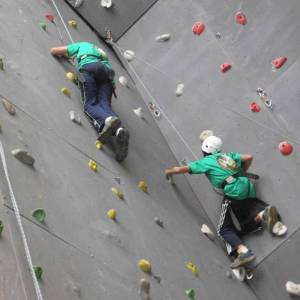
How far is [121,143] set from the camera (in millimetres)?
3861

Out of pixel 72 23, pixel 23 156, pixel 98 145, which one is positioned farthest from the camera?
pixel 72 23

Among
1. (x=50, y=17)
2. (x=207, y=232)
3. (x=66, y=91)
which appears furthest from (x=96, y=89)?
(x=207, y=232)

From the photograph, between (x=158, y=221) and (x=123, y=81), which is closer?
(x=158, y=221)

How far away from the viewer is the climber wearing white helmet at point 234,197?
411cm

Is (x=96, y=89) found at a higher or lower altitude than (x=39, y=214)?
higher

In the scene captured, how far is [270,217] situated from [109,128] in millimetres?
1248

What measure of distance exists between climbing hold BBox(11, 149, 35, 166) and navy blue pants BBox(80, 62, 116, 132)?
92 cm

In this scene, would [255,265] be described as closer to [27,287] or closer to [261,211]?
[261,211]

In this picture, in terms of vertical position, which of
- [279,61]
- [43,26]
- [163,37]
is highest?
[279,61]

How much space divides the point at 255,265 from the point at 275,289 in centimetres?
21

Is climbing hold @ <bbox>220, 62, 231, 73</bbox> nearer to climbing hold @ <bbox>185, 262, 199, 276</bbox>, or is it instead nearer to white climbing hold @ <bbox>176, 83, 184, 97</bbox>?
white climbing hold @ <bbox>176, 83, 184, 97</bbox>

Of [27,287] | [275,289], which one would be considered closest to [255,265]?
[275,289]

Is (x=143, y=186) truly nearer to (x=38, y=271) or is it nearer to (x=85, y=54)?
(x=85, y=54)

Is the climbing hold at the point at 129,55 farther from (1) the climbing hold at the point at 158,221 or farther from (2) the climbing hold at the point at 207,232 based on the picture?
(1) the climbing hold at the point at 158,221
